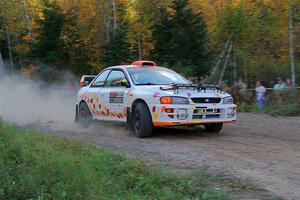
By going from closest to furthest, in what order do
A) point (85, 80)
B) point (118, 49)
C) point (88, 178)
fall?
point (88, 178) → point (85, 80) → point (118, 49)

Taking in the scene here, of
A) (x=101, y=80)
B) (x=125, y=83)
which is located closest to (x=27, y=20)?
(x=101, y=80)

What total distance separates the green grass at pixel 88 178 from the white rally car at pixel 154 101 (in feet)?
7.32

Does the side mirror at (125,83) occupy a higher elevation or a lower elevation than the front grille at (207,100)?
higher

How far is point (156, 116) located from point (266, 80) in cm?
1577

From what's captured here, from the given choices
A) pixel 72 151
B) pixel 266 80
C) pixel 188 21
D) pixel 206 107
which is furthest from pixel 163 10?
pixel 72 151

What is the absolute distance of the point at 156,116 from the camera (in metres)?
9.40

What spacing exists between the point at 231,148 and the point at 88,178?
10.9 ft

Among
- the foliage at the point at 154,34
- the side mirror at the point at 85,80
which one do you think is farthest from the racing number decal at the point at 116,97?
the foliage at the point at 154,34

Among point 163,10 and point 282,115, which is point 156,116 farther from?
point 163,10

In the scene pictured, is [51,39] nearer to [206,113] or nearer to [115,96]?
[115,96]

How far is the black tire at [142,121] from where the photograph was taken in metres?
9.54

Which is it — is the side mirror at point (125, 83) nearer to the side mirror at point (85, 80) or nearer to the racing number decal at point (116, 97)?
the racing number decal at point (116, 97)

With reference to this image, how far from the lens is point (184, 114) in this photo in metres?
9.31

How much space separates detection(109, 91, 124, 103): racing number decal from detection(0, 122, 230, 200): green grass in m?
3.09
